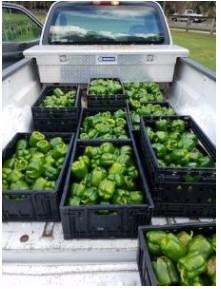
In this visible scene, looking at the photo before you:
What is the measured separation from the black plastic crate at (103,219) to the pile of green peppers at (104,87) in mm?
1884

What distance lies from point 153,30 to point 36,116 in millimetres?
2255

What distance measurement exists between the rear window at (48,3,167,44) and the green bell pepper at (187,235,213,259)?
330cm

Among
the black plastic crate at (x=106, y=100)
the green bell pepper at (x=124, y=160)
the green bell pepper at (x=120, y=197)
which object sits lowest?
the green bell pepper at (x=120, y=197)

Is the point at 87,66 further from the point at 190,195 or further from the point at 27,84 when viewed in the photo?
the point at 190,195

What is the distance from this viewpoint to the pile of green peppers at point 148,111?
3.48 metres

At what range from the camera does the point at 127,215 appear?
7.10ft

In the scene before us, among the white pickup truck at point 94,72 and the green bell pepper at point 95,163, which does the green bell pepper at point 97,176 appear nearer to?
the green bell pepper at point 95,163

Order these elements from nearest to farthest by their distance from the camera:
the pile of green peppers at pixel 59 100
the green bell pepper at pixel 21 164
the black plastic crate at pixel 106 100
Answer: the green bell pepper at pixel 21 164 < the pile of green peppers at pixel 59 100 < the black plastic crate at pixel 106 100

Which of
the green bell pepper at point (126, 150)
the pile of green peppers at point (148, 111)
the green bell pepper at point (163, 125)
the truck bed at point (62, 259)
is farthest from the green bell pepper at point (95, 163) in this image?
the pile of green peppers at point (148, 111)

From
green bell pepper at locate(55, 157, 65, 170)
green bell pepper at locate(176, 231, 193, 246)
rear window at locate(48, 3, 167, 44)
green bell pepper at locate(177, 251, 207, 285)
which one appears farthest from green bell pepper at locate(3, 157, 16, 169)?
rear window at locate(48, 3, 167, 44)

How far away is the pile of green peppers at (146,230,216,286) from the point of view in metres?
1.74

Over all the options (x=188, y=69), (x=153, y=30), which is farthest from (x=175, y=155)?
(x=153, y=30)

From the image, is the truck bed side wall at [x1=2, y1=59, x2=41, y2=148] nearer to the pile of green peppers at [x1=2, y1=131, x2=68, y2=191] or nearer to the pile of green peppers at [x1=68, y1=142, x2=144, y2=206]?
the pile of green peppers at [x1=2, y1=131, x2=68, y2=191]

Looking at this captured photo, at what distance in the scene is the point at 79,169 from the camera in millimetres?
2508
